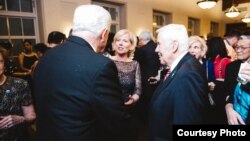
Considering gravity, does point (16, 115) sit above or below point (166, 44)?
below

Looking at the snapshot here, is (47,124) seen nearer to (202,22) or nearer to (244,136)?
(244,136)

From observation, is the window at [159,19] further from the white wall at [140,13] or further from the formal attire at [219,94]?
the formal attire at [219,94]

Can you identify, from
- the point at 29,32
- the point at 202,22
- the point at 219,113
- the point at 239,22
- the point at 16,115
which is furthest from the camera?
the point at 239,22

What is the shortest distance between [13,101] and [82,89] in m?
0.91

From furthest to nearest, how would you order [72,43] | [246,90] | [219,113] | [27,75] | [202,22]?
1. [202,22]
2. [27,75]
3. [219,113]
4. [246,90]
5. [72,43]

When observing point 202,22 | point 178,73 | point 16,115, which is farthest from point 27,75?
point 202,22

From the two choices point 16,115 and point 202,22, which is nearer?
point 16,115

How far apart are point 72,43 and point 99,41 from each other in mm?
141

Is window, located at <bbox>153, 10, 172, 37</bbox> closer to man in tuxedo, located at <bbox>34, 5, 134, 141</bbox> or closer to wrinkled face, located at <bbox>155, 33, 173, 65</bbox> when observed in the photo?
wrinkled face, located at <bbox>155, 33, 173, 65</bbox>

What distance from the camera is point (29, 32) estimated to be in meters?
4.92

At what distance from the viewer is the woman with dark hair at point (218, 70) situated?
266cm

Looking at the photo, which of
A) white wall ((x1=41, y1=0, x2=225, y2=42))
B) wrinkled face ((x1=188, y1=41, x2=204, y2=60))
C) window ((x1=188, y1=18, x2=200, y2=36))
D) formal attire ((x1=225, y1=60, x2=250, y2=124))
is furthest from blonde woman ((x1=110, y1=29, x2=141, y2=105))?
window ((x1=188, y1=18, x2=200, y2=36))

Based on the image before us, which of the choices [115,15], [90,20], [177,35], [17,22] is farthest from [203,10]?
[90,20]

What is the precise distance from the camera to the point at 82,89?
105 cm
